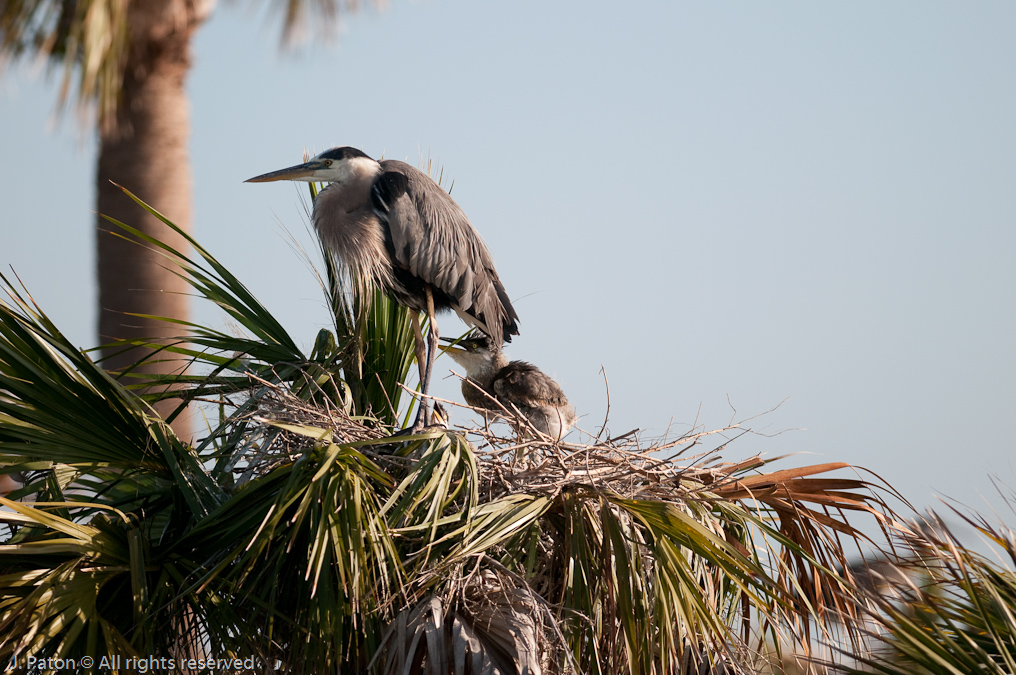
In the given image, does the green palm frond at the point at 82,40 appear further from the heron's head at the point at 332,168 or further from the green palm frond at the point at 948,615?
the green palm frond at the point at 948,615

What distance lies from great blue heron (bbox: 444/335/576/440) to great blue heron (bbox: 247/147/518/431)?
337mm

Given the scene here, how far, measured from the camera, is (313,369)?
396cm

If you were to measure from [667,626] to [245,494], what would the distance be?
4.74 ft

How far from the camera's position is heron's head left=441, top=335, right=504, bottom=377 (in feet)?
18.5

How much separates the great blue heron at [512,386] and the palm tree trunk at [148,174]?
5.91 ft

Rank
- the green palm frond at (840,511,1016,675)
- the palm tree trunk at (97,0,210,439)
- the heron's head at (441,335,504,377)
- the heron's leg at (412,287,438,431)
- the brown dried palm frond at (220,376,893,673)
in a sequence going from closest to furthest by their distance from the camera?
the green palm frond at (840,511,1016,675) → the brown dried palm frond at (220,376,893,673) → the heron's leg at (412,287,438,431) → the palm tree trunk at (97,0,210,439) → the heron's head at (441,335,504,377)

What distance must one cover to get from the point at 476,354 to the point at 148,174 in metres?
2.41

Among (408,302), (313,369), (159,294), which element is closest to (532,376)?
(408,302)

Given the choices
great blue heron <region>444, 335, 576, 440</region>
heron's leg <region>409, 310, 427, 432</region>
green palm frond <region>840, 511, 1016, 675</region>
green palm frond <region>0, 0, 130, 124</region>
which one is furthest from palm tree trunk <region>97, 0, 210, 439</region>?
green palm frond <region>840, 511, 1016, 675</region>

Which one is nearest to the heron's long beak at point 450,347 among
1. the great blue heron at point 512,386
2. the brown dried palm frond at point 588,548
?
the great blue heron at point 512,386

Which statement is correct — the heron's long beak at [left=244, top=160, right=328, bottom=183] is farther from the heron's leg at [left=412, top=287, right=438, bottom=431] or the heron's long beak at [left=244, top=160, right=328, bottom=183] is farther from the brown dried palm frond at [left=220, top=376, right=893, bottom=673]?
the brown dried palm frond at [left=220, top=376, right=893, bottom=673]

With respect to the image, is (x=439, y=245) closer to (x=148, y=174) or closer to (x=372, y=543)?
(x=148, y=174)

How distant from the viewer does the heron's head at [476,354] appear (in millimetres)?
5637

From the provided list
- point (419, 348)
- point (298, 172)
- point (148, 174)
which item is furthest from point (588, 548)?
point (148, 174)
